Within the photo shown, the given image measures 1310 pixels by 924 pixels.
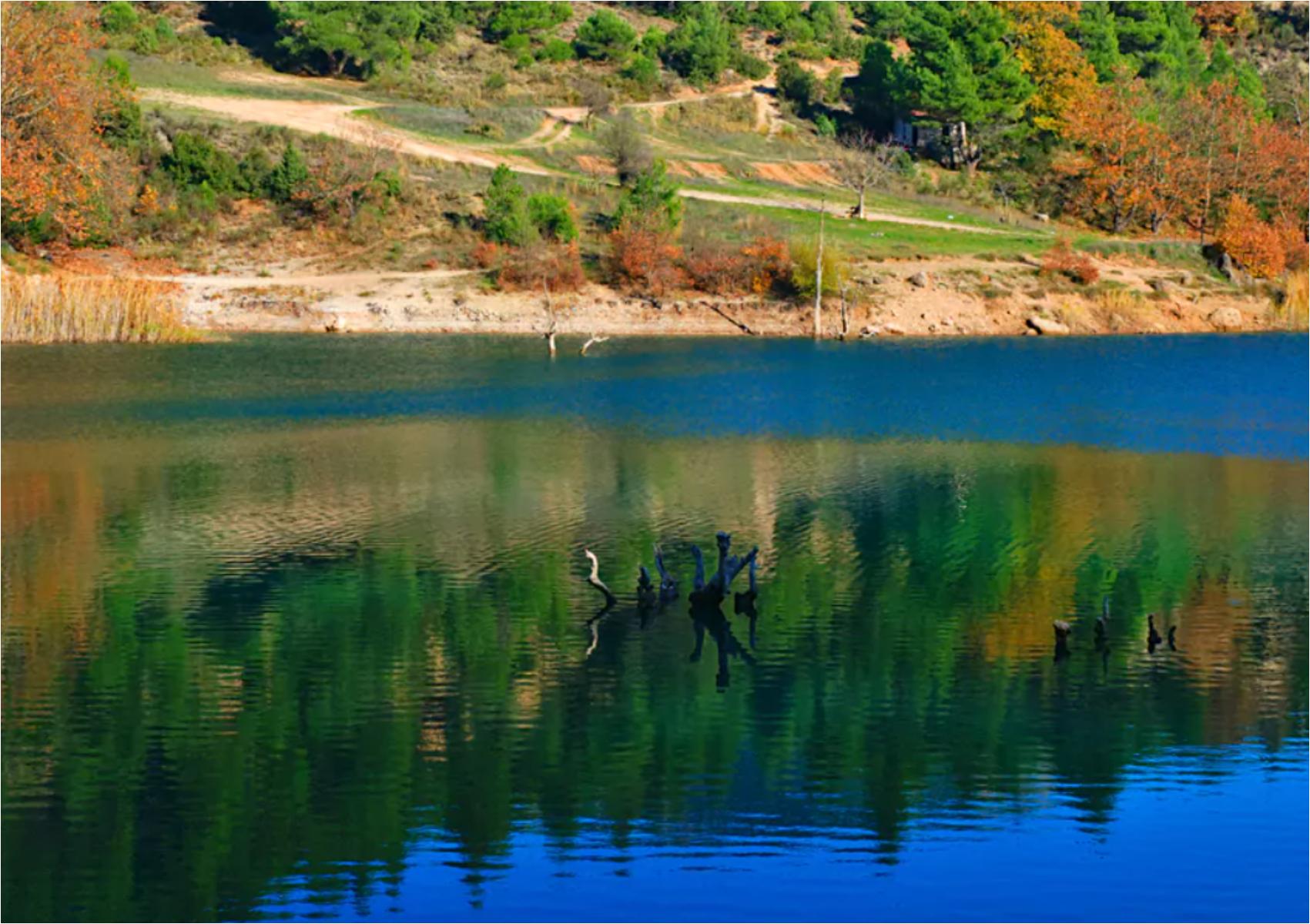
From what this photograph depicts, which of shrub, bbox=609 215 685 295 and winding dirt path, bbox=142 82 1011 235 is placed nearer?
shrub, bbox=609 215 685 295

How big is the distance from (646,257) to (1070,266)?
25637 mm

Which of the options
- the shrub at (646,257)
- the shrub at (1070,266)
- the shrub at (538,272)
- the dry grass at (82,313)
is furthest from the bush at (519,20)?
the dry grass at (82,313)

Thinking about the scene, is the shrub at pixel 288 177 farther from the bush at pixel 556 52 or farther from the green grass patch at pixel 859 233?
the bush at pixel 556 52

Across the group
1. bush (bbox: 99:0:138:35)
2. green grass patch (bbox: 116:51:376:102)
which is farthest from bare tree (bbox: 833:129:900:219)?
bush (bbox: 99:0:138:35)

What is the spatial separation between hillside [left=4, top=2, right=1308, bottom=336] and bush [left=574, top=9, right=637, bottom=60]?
1.08 feet

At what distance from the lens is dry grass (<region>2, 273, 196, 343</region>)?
78000mm

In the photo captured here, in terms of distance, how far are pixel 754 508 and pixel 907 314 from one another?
166ft

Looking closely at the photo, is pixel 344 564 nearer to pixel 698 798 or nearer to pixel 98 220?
pixel 698 798

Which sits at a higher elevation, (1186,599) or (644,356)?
(1186,599)

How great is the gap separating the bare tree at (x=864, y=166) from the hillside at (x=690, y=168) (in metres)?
0.34

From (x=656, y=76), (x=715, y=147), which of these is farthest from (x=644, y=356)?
(x=656, y=76)

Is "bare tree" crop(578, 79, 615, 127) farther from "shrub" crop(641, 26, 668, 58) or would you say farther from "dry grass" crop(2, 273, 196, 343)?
"dry grass" crop(2, 273, 196, 343)

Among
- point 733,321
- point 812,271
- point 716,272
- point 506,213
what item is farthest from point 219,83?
point 812,271

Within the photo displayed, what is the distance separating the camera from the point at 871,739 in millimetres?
27547
